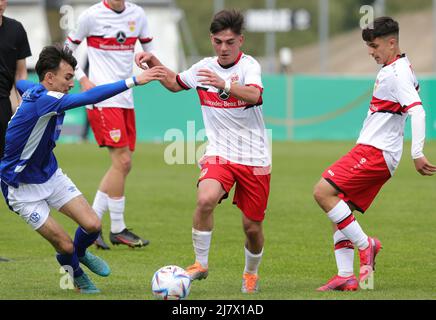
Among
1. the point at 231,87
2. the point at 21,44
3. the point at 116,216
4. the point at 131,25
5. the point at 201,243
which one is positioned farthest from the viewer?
the point at 131,25

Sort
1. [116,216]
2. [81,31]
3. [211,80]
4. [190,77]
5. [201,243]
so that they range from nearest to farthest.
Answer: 1. [211,80]
2. [201,243]
3. [190,77]
4. [116,216]
5. [81,31]

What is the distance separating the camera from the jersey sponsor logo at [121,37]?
1119 cm

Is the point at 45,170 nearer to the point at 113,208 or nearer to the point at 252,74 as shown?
the point at 252,74

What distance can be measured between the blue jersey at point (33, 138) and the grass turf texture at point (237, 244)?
36.8 inches

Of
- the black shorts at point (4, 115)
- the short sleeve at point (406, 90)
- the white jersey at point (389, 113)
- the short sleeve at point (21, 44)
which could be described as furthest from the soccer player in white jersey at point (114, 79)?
the short sleeve at point (406, 90)

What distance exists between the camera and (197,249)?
8.19 meters

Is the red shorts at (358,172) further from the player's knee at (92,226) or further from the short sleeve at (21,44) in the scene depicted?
the short sleeve at (21,44)

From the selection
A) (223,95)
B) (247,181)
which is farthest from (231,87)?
(247,181)

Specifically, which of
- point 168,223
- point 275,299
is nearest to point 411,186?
point 168,223

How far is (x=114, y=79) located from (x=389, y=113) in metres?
3.89

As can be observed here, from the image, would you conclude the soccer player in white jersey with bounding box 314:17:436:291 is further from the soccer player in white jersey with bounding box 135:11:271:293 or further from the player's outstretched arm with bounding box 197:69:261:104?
the player's outstretched arm with bounding box 197:69:261:104

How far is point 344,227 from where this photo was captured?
8242 millimetres
